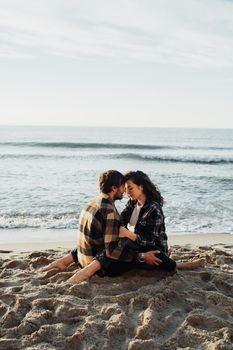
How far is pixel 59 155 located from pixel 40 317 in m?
24.1

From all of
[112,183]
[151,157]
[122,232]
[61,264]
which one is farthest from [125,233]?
[151,157]

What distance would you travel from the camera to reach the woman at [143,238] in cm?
488

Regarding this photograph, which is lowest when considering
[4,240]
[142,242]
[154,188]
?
[4,240]

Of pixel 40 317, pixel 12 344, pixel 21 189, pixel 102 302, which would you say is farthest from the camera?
pixel 21 189

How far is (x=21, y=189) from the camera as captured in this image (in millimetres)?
12805

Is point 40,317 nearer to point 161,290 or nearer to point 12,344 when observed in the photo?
point 12,344

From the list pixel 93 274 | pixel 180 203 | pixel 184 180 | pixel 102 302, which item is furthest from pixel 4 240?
pixel 184 180

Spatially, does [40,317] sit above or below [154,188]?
below

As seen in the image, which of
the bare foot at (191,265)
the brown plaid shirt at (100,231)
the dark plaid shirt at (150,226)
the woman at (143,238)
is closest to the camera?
the brown plaid shirt at (100,231)

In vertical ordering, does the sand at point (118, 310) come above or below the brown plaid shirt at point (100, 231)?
below

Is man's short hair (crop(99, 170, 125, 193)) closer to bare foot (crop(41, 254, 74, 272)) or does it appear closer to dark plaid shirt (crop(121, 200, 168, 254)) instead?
dark plaid shirt (crop(121, 200, 168, 254))

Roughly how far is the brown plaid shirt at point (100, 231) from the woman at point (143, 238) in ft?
0.39

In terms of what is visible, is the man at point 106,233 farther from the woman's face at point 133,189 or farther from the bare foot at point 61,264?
the bare foot at point 61,264

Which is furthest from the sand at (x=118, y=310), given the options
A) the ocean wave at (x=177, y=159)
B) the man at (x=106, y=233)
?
the ocean wave at (x=177, y=159)
